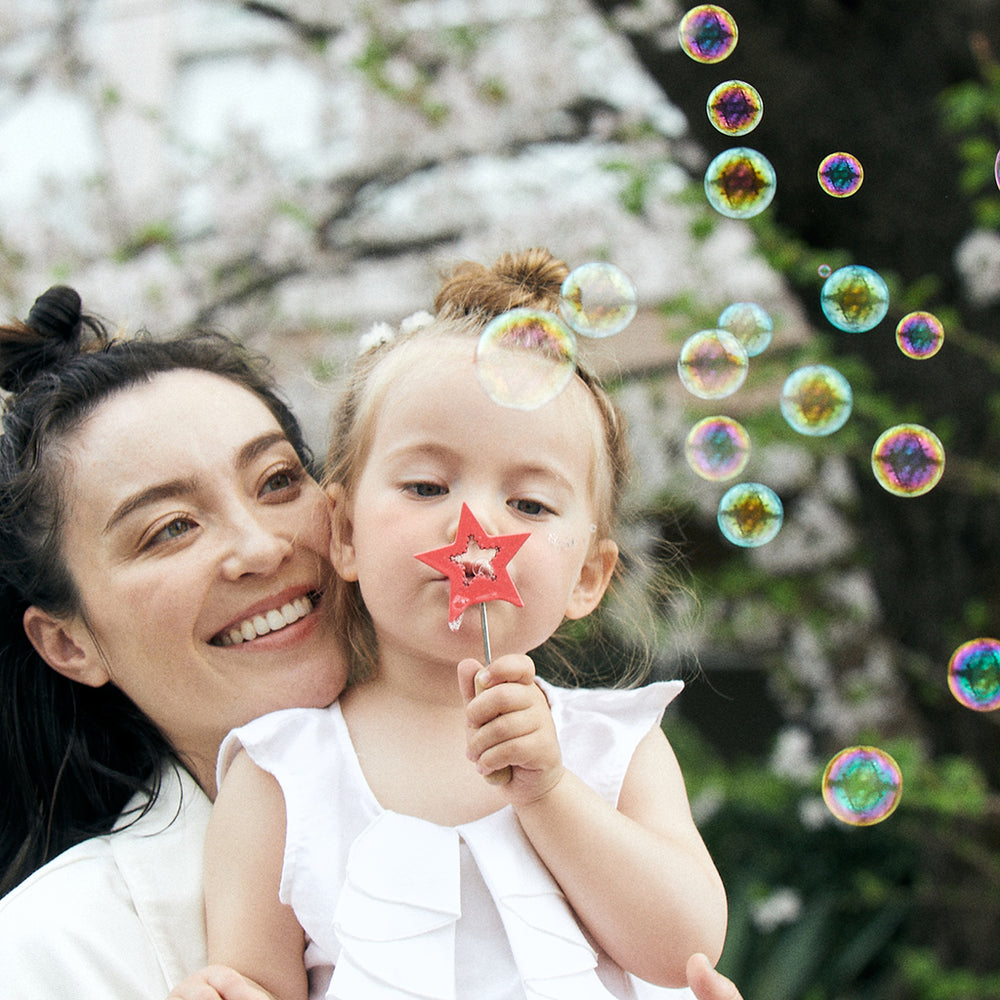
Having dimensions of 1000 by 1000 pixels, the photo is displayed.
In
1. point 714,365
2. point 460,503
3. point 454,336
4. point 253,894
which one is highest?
point 714,365

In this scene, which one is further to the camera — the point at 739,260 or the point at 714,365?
the point at 739,260

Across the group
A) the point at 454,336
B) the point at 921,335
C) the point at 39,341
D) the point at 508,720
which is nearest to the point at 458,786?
the point at 508,720

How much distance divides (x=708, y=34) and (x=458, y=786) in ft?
5.03

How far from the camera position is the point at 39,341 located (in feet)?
6.40

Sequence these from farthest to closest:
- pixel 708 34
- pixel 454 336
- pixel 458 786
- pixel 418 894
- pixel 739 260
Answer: pixel 739 260, pixel 708 34, pixel 454 336, pixel 458 786, pixel 418 894

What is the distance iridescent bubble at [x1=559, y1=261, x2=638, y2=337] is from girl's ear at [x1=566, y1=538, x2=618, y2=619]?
0.33 m

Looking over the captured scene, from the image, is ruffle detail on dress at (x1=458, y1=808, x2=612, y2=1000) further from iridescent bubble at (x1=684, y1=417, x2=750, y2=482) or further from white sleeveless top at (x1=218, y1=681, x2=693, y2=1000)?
iridescent bubble at (x1=684, y1=417, x2=750, y2=482)

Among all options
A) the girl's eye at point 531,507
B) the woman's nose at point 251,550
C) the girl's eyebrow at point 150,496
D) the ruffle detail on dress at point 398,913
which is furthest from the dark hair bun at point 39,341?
the ruffle detail on dress at point 398,913

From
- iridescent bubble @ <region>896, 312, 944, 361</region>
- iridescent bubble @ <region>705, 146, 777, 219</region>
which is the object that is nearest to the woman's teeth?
iridescent bubble @ <region>705, 146, 777, 219</region>

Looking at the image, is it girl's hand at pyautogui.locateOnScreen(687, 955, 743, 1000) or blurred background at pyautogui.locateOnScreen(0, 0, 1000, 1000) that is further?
blurred background at pyautogui.locateOnScreen(0, 0, 1000, 1000)

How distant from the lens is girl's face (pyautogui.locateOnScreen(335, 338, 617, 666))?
4.50 feet

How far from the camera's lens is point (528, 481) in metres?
1.42

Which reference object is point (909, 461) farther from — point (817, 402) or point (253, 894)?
point (253, 894)

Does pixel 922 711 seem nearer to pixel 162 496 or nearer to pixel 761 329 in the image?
pixel 761 329
